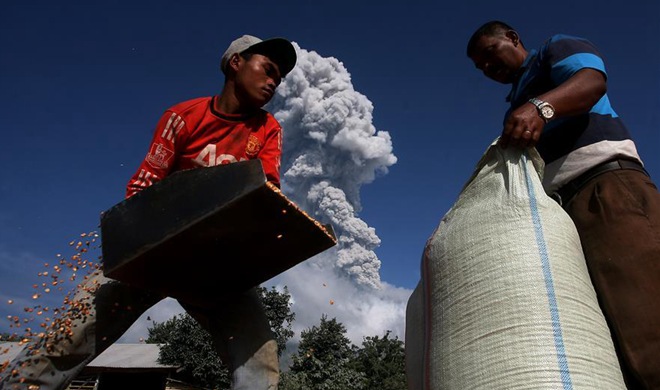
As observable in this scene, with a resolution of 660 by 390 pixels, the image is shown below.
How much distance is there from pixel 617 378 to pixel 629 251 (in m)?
0.48

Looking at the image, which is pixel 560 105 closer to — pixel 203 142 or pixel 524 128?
pixel 524 128

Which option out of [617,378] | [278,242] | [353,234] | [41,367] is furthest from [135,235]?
[353,234]

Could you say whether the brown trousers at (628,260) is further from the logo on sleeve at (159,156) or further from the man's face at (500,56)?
the logo on sleeve at (159,156)

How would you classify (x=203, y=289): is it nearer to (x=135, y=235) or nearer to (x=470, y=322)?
(x=135, y=235)

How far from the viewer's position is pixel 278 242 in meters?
2.16

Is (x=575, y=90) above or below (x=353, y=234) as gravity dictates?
below

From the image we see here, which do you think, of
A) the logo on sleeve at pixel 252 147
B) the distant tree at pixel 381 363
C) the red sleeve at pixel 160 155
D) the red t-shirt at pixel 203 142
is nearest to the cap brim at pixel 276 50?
the red t-shirt at pixel 203 142

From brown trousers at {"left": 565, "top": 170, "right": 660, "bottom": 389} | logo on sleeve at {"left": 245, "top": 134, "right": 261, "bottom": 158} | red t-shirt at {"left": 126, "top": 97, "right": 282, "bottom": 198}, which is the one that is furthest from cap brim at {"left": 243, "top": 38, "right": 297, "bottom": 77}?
brown trousers at {"left": 565, "top": 170, "right": 660, "bottom": 389}

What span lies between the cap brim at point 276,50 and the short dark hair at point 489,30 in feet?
3.51

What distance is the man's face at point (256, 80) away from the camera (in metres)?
2.88

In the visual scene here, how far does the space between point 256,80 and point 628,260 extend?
213 cm

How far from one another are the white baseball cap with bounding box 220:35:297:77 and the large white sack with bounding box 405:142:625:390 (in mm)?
1595

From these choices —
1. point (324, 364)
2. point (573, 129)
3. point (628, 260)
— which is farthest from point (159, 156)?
point (324, 364)

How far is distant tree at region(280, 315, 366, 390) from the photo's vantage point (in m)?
34.3
